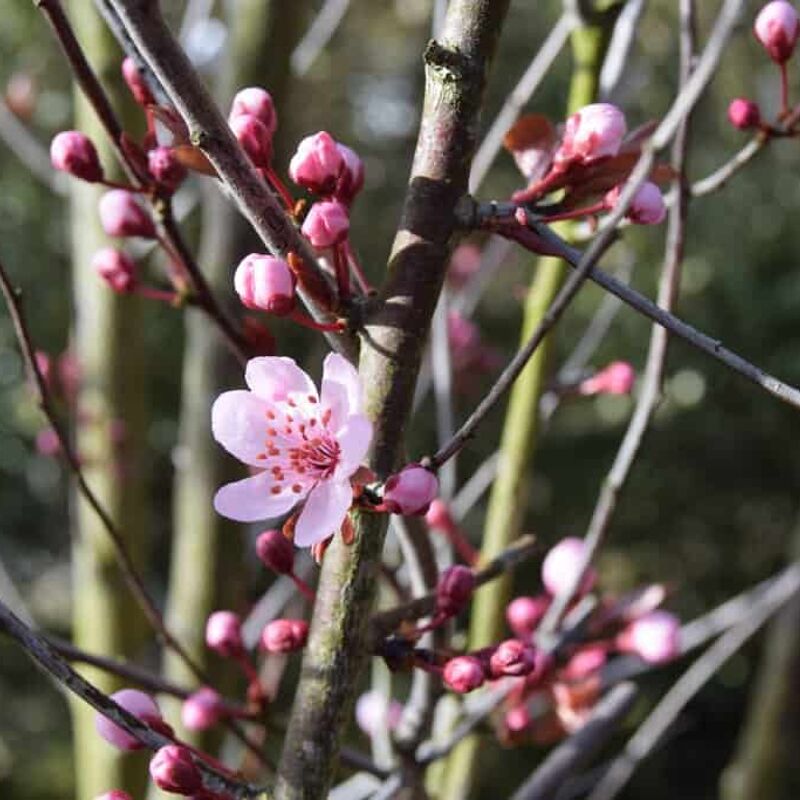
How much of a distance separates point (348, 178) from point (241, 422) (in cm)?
11

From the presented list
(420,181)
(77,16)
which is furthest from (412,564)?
(77,16)

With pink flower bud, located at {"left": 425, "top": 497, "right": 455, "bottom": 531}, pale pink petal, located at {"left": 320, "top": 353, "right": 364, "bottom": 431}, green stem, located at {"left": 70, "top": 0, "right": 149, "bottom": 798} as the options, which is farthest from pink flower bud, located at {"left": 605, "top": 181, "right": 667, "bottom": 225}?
green stem, located at {"left": 70, "top": 0, "right": 149, "bottom": 798}

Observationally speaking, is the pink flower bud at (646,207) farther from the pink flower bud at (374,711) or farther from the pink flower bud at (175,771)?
the pink flower bud at (374,711)

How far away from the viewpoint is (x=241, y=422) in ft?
1.49

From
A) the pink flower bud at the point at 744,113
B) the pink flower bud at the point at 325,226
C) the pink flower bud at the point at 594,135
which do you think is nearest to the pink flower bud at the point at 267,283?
the pink flower bud at the point at 325,226

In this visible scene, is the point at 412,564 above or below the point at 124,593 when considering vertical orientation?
above

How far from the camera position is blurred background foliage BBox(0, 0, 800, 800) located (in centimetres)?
291

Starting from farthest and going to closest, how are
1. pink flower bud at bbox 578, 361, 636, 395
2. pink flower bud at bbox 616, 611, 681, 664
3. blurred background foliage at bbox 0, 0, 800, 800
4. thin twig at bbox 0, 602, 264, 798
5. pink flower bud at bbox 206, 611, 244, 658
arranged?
blurred background foliage at bbox 0, 0, 800, 800, pink flower bud at bbox 578, 361, 636, 395, pink flower bud at bbox 616, 611, 681, 664, pink flower bud at bbox 206, 611, 244, 658, thin twig at bbox 0, 602, 264, 798

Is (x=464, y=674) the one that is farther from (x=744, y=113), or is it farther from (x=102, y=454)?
(x=102, y=454)

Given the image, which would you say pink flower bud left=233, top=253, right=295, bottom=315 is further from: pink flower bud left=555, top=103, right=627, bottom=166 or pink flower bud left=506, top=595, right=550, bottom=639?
pink flower bud left=506, top=595, right=550, bottom=639

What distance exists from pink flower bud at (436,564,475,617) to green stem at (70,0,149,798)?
705mm

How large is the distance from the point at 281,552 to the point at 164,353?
2.68 metres

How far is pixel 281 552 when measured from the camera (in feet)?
1.67

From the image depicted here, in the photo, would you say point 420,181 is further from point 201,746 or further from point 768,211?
point 768,211
